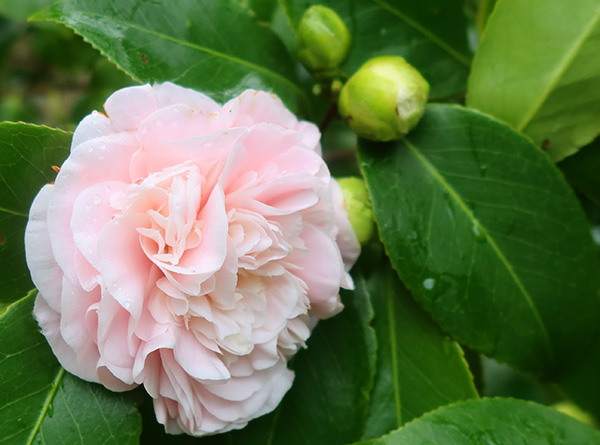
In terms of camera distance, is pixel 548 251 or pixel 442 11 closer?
pixel 548 251

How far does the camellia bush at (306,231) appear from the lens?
0.55m

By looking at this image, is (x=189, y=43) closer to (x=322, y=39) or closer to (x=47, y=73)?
(x=322, y=39)

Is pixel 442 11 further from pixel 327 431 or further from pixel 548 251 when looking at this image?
pixel 327 431

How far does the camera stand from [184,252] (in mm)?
550

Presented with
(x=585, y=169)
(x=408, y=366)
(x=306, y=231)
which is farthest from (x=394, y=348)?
(x=585, y=169)

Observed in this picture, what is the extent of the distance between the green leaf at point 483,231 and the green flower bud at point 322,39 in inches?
5.0

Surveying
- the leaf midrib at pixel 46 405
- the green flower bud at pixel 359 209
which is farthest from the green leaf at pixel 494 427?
the leaf midrib at pixel 46 405

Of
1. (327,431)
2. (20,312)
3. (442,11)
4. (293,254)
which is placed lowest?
(327,431)

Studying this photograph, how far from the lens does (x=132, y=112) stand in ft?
1.90

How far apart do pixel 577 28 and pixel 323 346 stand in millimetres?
511

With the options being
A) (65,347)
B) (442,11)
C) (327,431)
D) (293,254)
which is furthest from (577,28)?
(65,347)

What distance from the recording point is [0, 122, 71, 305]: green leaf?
60 centimetres

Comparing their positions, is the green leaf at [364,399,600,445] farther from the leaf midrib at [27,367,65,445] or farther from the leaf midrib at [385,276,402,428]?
the leaf midrib at [27,367,65,445]

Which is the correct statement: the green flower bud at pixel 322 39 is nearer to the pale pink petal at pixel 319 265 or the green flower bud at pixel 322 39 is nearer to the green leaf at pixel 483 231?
the green leaf at pixel 483 231
